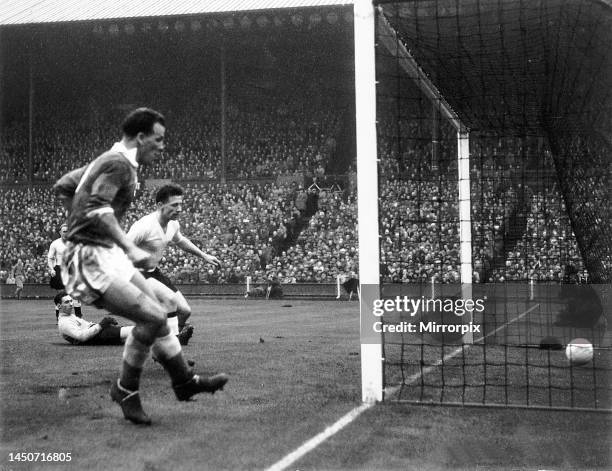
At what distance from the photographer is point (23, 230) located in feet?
113

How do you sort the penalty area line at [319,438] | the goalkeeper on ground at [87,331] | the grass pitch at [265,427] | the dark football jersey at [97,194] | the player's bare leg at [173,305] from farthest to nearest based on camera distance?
the goalkeeper on ground at [87,331], the player's bare leg at [173,305], the dark football jersey at [97,194], the grass pitch at [265,427], the penalty area line at [319,438]

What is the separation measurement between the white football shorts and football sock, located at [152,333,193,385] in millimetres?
586

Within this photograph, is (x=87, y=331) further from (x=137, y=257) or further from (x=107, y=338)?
(x=137, y=257)

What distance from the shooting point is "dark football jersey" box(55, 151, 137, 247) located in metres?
5.20

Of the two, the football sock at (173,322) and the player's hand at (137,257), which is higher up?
the player's hand at (137,257)

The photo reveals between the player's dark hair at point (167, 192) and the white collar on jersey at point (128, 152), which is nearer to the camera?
the white collar on jersey at point (128, 152)

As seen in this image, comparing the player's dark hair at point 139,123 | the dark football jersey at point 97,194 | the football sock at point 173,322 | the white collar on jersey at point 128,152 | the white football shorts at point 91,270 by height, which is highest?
the player's dark hair at point 139,123

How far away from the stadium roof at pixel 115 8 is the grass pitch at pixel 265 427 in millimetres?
22474

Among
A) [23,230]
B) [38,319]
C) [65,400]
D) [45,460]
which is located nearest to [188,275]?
[23,230]

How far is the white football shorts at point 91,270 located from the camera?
210 inches

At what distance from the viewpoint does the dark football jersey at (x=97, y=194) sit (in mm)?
5203

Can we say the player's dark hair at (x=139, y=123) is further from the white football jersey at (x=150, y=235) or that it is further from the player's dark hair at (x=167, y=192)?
the white football jersey at (x=150, y=235)

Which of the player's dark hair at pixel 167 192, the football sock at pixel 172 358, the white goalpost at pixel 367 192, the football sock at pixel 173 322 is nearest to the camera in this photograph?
the football sock at pixel 172 358

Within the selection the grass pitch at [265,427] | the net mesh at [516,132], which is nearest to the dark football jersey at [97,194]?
the grass pitch at [265,427]
